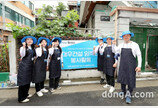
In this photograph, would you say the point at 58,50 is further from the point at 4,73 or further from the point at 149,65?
the point at 149,65

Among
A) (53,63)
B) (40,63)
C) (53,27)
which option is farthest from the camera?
(53,27)

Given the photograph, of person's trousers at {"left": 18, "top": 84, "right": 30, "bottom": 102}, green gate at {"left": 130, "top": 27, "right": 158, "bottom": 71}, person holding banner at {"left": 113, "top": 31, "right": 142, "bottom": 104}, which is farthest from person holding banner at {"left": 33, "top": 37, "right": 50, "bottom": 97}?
green gate at {"left": 130, "top": 27, "right": 158, "bottom": 71}

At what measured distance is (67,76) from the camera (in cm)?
475

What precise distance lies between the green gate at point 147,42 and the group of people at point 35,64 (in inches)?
173

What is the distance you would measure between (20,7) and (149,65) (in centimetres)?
1984

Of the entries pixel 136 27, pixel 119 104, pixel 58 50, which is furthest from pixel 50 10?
pixel 119 104

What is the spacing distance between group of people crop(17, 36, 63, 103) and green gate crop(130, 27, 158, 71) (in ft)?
14.4

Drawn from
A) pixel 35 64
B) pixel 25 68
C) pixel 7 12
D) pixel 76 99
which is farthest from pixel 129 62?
pixel 7 12

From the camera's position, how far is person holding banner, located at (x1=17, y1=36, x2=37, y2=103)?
2.76 metres

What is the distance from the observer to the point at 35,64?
3.07 meters

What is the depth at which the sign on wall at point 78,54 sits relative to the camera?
15.2 feet

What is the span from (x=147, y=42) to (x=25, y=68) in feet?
21.0

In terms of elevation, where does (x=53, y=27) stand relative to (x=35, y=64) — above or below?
above
